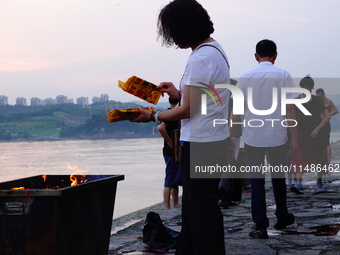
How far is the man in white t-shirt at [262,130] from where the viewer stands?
253 inches

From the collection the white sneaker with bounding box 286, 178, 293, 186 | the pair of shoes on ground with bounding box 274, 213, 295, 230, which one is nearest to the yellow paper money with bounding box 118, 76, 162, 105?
the pair of shoes on ground with bounding box 274, 213, 295, 230

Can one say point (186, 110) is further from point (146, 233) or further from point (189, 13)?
point (146, 233)

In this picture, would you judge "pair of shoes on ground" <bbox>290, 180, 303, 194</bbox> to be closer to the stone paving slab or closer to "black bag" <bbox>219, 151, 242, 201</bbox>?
the stone paving slab

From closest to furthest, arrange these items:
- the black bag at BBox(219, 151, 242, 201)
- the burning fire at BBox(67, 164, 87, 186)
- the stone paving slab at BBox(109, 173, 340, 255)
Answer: the black bag at BBox(219, 151, 242, 201), the burning fire at BBox(67, 164, 87, 186), the stone paving slab at BBox(109, 173, 340, 255)

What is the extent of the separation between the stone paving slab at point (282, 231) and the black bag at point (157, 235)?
13cm

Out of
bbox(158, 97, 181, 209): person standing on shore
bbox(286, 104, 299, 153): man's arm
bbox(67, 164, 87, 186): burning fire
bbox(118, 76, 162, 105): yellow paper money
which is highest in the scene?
bbox(118, 76, 162, 105): yellow paper money

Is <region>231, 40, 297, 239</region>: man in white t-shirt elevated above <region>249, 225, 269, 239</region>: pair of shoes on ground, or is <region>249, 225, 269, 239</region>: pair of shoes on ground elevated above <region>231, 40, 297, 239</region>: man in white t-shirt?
<region>231, 40, 297, 239</region>: man in white t-shirt

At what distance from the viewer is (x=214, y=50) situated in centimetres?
394

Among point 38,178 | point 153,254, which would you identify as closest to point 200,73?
point 38,178

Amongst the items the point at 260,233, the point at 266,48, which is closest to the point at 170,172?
the point at 260,233

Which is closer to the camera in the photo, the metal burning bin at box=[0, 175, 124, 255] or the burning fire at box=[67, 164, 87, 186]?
the metal burning bin at box=[0, 175, 124, 255]

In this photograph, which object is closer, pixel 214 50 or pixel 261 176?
pixel 214 50

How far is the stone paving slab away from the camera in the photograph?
595 centimetres

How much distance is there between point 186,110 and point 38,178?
6.62 feet
